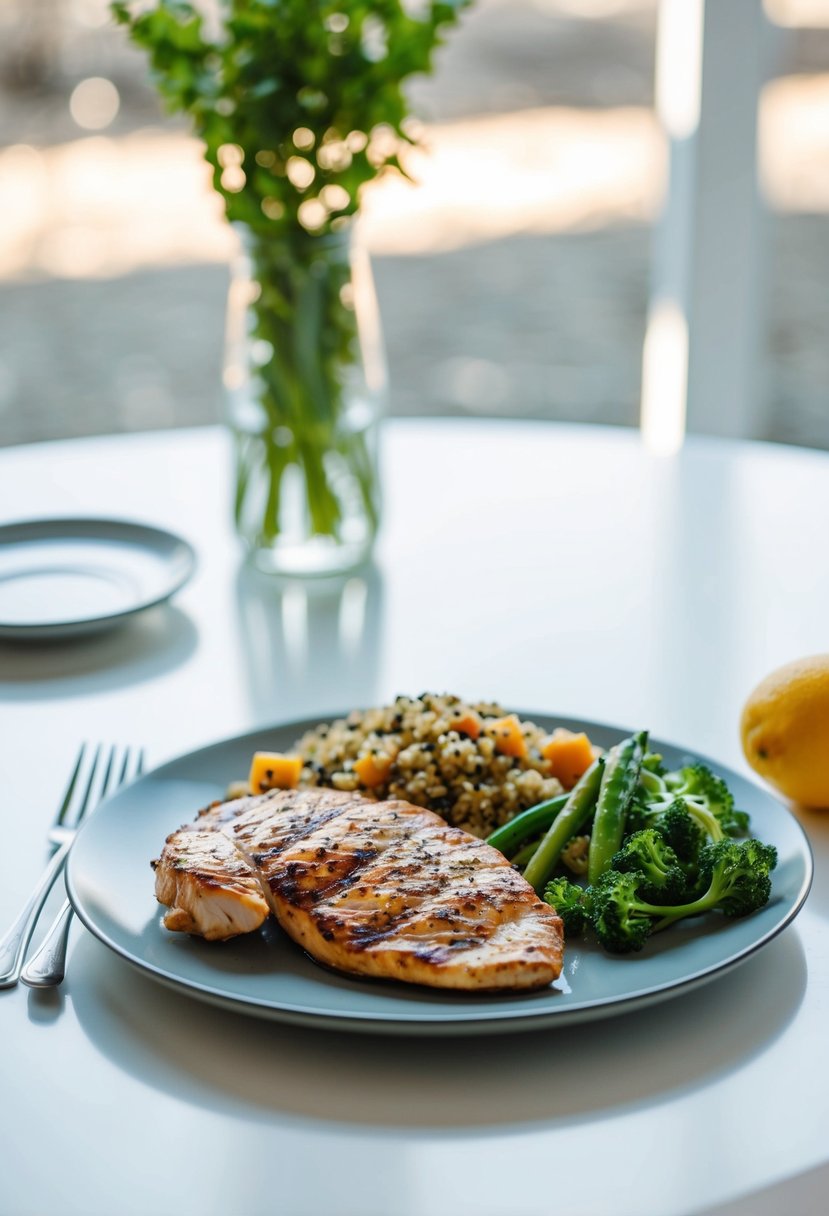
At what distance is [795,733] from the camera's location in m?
1.41

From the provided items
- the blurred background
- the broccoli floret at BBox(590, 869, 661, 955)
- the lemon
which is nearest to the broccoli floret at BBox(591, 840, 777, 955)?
the broccoli floret at BBox(590, 869, 661, 955)

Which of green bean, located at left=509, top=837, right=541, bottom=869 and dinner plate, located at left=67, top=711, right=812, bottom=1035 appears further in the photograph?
green bean, located at left=509, top=837, right=541, bottom=869

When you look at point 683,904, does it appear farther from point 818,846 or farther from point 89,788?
point 89,788

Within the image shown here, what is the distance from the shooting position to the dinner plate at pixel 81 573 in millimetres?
1898

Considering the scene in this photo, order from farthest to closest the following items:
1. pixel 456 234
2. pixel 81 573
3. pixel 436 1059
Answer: pixel 456 234 → pixel 81 573 → pixel 436 1059

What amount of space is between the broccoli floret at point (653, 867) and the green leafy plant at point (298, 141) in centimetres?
94

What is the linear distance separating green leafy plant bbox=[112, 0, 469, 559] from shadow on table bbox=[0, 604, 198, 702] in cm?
25

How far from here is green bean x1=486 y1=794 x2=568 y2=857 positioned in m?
1.30

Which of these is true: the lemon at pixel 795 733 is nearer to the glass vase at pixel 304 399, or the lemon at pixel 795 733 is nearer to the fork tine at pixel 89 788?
the fork tine at pixel 89 788

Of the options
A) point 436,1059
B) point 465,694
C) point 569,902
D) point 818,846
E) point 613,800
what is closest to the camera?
point 436,1059

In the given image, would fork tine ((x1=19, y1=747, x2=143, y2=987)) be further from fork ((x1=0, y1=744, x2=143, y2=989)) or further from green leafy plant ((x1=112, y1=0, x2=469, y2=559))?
green leafy plant ((x1=112, y1=0, x2=469, y2=559))

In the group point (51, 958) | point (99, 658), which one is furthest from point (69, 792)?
point (99, 658)

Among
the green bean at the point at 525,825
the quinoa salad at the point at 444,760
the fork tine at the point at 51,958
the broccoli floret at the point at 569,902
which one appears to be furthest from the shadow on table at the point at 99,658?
the broccoli floret at the point at 569,902

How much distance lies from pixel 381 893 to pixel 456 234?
7509 mm
